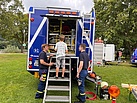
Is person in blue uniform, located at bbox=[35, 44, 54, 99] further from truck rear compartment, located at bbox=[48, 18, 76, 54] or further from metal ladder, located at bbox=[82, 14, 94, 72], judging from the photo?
metal ladder, located at bbox=[82, 14, 94, 72]

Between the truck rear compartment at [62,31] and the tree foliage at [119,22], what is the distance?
68.6 feet

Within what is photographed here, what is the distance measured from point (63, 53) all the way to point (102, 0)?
2792cm

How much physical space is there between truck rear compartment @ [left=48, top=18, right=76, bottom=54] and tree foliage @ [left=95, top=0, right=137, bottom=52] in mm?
Result: 20904

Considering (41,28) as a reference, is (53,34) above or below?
below

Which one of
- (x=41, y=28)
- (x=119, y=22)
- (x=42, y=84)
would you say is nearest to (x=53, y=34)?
(x=41, y=28)

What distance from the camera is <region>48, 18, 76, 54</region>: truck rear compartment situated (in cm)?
881

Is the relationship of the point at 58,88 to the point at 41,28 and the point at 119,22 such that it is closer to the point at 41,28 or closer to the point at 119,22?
the point at 41,28

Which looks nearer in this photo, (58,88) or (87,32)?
(58,88)

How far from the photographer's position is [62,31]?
30.1 ft

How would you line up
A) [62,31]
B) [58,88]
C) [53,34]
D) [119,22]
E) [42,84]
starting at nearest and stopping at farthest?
[58,88] < [42,84] < [53,34] < [62,31] < [119,22]

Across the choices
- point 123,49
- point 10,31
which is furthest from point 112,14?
point 10,31

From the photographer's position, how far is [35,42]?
8.41 metres

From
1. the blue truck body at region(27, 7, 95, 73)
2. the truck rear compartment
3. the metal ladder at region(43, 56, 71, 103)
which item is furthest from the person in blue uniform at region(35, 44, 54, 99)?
the truck rear compartment

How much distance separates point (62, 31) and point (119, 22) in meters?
21.8
